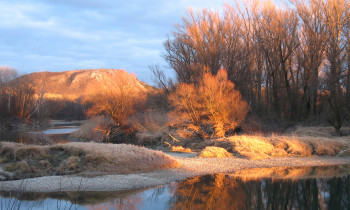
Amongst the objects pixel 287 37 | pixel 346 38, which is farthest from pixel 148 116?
pixel 346 38

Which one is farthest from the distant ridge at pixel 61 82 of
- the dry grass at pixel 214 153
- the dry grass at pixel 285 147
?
the dry grass at pixel 285 147

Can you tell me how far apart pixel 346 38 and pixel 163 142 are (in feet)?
66.8

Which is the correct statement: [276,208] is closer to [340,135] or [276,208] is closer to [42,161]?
[42,161]

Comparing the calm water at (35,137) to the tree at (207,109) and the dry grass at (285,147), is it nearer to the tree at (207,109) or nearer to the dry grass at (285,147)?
the tree at (207,109)

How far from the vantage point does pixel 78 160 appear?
13484mm

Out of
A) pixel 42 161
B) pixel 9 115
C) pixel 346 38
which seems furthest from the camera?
pixel 9 115

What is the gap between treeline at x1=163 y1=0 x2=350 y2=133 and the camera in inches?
1144

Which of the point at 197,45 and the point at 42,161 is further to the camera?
the point at 197,45

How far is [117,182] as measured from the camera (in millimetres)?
11312

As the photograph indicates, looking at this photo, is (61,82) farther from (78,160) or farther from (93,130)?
(78,160)

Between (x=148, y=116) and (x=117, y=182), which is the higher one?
(x=148, y=116)

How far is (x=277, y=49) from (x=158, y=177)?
90.6 ft

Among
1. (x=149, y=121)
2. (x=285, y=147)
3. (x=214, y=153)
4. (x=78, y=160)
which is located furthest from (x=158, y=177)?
(x=149, y=121)

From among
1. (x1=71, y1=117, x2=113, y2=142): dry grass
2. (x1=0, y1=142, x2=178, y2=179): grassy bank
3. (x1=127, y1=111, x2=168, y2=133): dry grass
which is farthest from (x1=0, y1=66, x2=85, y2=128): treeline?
(x1=0, y1=142, x2=178, y2=179): grassy bank
